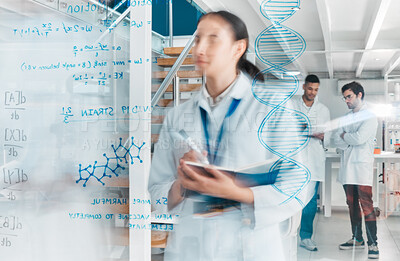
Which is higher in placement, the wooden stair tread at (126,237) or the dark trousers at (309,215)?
the dark trousers at (309,215)

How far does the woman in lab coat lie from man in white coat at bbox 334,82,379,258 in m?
0.18

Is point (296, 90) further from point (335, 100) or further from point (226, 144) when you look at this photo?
point (226, 144)

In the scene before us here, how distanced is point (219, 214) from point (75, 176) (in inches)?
23.2

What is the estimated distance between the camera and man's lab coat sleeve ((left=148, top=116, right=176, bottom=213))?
1603 millimetres

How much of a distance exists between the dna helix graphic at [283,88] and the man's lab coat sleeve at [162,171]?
34cm

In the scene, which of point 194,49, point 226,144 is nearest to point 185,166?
point 226,144

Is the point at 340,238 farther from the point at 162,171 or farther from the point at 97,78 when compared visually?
the point at 97,78

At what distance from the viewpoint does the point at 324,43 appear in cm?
153

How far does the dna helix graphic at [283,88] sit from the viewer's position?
1503 mm

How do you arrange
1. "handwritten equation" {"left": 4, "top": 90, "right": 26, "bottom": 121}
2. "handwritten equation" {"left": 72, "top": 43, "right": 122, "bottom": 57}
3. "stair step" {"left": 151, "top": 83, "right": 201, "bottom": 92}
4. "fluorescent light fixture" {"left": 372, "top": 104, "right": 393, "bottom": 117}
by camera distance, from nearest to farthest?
"fluorescent light fixture" {"left": 372, "top": 104, "right": 393, "bottom": 117}, "stair step" {"left": 151, "top": 83, "right": 201, "bottom": 92}, "handwritten equation" {"left": 72, "top": 43, "right": 122, "bottom": 57}, "handwritten equation" {"left": 4, "top": 90, "right": 26, "bottom": 121}

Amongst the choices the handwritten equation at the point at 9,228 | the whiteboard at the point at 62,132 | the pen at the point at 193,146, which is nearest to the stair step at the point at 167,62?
the whiteboard at the point at 62,132

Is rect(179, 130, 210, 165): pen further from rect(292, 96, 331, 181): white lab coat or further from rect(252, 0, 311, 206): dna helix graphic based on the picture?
rect(292, 96, 331, 181): white lab coat

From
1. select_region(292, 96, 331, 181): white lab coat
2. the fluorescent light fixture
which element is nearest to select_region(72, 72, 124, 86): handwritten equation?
select_region(292, 96, 331, 181): white lab coat

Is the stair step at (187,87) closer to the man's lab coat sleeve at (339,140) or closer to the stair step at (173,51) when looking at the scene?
the stair step at (173,51)
